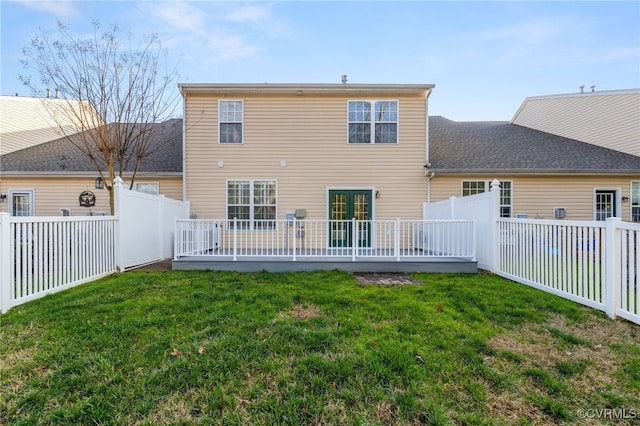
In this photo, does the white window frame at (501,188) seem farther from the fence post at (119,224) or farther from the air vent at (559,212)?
the fence post at (119,224)

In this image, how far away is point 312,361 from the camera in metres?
2.71

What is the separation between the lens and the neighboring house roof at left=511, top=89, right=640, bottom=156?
10.6m

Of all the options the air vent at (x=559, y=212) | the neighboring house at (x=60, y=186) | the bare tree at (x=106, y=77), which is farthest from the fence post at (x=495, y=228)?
the bare tree at (x=106, y=77)

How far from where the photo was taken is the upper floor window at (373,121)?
9.39 m

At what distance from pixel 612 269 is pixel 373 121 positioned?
6970mm

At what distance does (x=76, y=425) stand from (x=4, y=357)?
1.52 metres

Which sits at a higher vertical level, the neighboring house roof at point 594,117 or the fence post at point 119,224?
the neighboring house roof at point 594,117

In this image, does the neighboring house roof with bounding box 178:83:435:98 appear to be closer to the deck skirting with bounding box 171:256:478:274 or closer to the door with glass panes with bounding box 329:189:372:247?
the door with glass panes with bounding box 329:189:372:247

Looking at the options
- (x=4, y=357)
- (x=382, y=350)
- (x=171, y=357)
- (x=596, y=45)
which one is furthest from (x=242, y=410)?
(x=596, y=45)

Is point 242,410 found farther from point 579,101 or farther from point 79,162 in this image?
point 579,101

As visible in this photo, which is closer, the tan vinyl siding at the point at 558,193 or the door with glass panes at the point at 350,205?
the door with glass panes at the point at 350,205

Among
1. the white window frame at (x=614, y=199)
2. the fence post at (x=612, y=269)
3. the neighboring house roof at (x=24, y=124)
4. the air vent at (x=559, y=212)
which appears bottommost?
the fence post at (x=612, y=269)

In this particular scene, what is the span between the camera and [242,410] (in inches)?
86.3

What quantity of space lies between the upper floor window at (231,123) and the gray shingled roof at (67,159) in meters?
1.99
